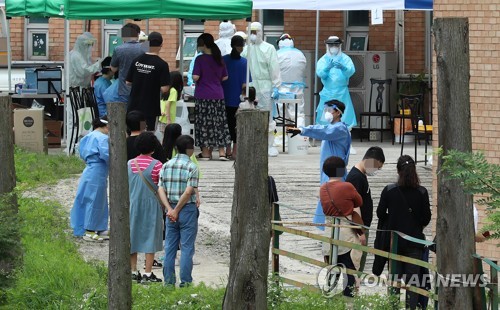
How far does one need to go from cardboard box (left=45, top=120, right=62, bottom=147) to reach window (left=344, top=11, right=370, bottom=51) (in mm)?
7071

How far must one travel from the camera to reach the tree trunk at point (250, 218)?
9.27 metres

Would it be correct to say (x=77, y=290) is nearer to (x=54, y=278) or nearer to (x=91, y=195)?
(x=54, y=278)

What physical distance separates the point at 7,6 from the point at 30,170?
2729mm

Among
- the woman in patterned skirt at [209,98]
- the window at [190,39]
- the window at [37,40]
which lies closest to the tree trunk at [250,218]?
the woman in patterned skirt at [209,98]

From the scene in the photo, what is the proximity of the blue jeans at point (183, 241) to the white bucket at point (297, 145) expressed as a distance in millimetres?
9191

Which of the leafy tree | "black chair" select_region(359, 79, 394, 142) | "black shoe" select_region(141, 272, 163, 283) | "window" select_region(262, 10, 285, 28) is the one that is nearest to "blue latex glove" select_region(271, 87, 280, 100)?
"black chair" select_region(359, 79, 394, 142)

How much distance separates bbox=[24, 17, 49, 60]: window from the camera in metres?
28.2

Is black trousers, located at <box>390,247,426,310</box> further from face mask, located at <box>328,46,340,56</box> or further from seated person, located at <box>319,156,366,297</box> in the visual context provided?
face mask, located at <box>328,46,340,56</box>

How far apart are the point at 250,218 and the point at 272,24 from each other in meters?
18.8

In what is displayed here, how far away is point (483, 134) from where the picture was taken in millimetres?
14953

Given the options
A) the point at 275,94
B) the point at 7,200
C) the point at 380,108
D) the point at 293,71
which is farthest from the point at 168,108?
the point at 380,108

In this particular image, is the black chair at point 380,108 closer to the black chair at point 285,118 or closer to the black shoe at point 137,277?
the black chair at point 285,118

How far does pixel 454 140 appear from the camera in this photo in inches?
315

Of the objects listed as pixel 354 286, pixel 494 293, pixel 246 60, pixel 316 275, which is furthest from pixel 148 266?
pixel 246 60
